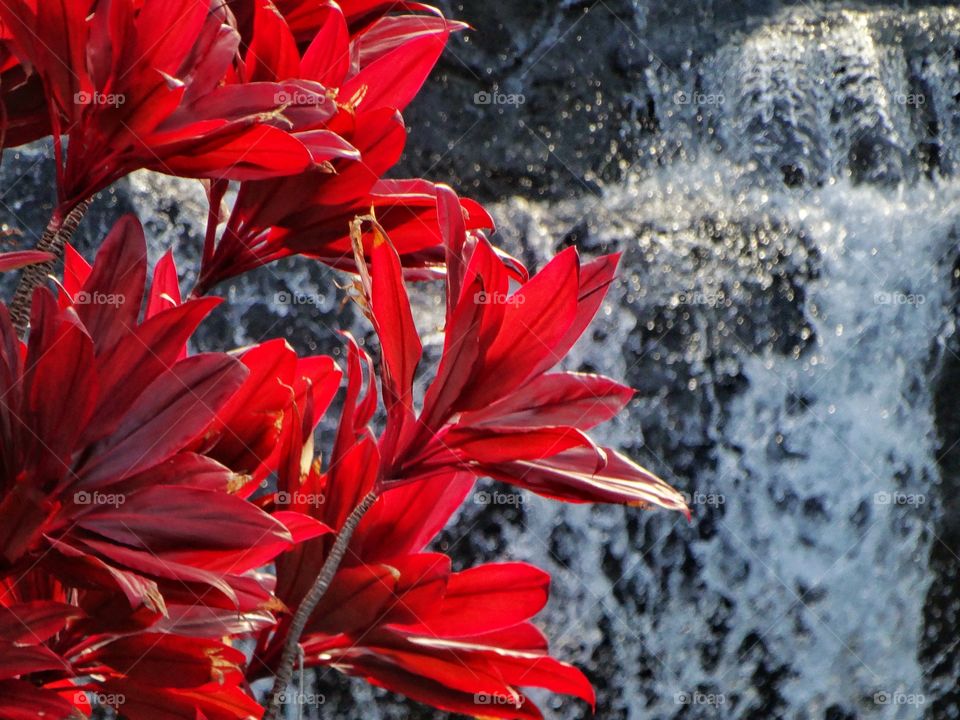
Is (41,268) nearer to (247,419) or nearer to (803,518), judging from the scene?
(247,419)

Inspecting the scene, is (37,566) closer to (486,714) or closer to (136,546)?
(136,546)

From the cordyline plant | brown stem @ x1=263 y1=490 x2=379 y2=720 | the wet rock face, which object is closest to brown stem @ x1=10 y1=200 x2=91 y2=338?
the cordyline plant

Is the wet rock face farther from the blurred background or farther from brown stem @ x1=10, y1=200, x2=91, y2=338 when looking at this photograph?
brown stem @ x1=10, y1=200, x2=91, y2=338

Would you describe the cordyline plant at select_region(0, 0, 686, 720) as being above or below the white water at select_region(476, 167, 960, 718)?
above

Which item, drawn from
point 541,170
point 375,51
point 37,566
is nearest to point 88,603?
point 37,566

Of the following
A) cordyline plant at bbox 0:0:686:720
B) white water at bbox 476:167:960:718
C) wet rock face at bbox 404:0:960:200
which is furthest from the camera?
wet rock face at bbox 404:0:960:200

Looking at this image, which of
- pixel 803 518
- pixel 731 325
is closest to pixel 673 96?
pixel 731 325

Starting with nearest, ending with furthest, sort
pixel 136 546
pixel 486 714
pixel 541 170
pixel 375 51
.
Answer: pixel 136 546, pixel 486 714, pixel 375 51, pixel 541 170

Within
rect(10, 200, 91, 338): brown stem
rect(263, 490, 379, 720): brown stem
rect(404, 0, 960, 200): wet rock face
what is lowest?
rect(263, 490, 379, 720): brown stem
